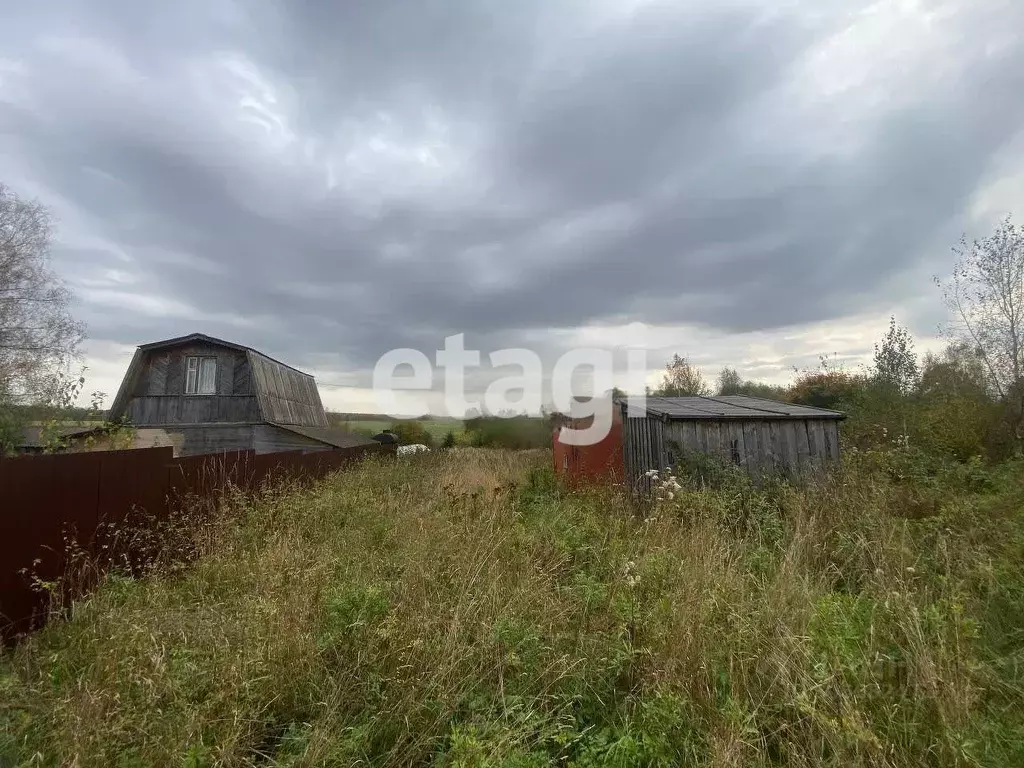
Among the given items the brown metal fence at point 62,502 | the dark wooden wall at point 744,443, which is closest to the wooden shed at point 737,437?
the dark wooden wall at point 744,443

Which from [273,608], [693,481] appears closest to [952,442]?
[693,481]

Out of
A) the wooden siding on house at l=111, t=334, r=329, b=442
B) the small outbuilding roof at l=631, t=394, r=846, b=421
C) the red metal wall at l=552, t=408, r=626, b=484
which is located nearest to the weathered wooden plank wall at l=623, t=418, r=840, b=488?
the small outbuilding roof at l=631, t=394, r=846, b=421

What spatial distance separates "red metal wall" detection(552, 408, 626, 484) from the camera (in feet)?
31.1

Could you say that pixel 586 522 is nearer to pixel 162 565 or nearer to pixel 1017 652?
pixel 1017 652

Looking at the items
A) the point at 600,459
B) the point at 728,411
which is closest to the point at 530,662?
the point at 728,411

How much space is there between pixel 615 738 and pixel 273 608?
82.1 inches

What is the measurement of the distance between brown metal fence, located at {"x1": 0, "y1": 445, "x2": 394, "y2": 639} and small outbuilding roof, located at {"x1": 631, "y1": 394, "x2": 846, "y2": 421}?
711 centimetres

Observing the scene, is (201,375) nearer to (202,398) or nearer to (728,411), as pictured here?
(202,398)

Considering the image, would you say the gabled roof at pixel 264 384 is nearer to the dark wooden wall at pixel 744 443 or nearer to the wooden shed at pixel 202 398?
the wooden shed at pixel 202 398

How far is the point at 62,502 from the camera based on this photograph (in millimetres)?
4039

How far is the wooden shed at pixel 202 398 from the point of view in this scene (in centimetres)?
1728

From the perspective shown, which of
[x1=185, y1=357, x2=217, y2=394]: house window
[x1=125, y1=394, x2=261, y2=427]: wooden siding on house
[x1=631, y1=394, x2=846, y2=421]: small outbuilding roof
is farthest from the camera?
[x1=185, y1=357, x2=217, y2=394]: house window

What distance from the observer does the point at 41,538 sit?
383 centimetres

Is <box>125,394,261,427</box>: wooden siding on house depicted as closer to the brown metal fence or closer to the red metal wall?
the red metal wall
